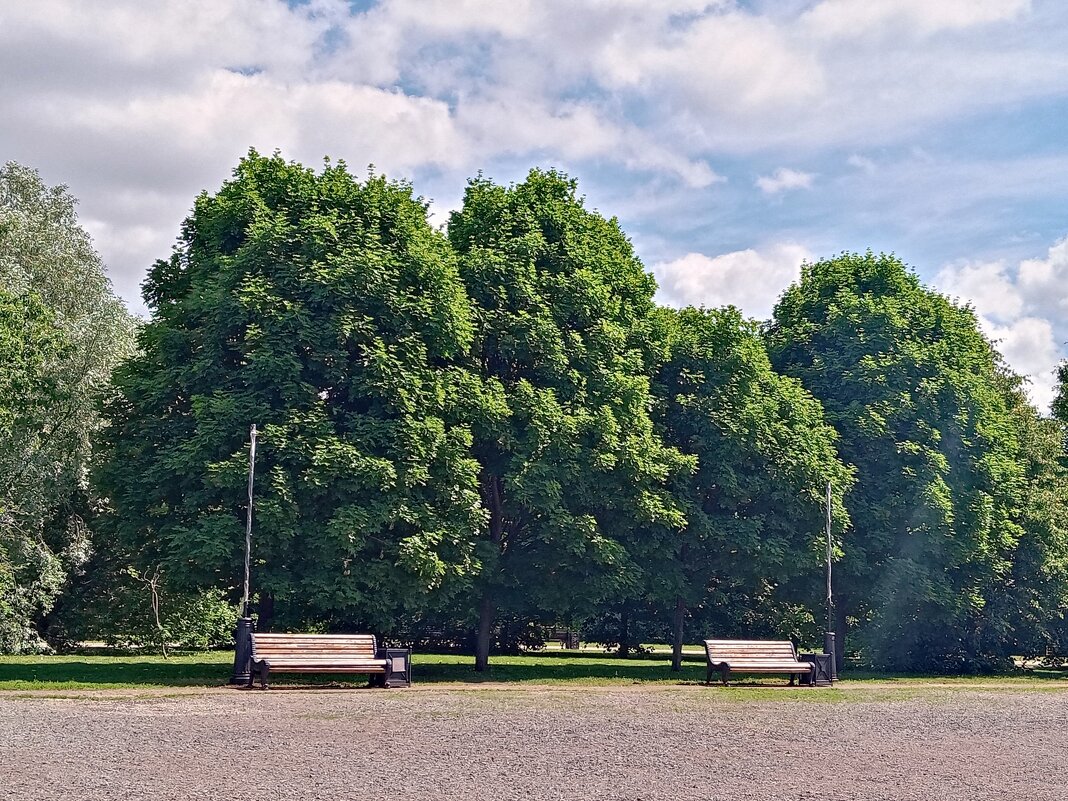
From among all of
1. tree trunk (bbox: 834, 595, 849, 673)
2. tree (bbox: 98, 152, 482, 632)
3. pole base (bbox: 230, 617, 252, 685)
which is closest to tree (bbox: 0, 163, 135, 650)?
tree (bbox: 98, 152, 482, 632)

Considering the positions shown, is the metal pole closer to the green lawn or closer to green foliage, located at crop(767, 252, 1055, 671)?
the green lawn

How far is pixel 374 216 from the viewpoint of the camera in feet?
101

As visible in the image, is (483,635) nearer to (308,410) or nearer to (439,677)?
(439,677)

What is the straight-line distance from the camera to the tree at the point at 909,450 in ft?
125

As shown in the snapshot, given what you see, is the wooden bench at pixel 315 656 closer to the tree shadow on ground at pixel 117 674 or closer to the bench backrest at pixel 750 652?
the tree shadow on ground at pixel 117 674

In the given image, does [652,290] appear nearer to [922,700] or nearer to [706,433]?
→ [706,433]

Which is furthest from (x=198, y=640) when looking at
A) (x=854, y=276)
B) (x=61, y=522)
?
(x=854, y=276)

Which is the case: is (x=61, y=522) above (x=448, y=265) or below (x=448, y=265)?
below

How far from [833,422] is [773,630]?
12.3 m

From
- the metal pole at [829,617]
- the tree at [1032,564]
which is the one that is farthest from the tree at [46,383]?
the tree at [1032,564]

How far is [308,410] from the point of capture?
28562 millimetres

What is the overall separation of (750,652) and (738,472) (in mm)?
8121

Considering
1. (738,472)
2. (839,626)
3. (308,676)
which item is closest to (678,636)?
(738,472)

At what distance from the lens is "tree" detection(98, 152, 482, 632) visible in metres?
26.9
